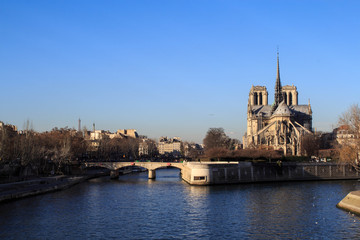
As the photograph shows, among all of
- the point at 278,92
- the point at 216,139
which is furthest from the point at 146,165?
the point at 278,92

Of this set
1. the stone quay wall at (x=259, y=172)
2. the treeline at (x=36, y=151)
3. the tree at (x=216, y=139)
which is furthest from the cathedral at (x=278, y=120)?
the treeline at (x=36, y=151)

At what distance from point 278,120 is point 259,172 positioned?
49294 millimetres

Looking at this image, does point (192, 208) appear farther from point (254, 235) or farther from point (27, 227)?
point (27, 227)

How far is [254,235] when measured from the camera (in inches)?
1216

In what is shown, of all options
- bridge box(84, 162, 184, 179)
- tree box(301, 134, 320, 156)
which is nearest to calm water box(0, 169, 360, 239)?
bridge box(84, 162, 184, 179)

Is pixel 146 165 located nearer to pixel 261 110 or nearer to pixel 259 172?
Result: pixel 259 172

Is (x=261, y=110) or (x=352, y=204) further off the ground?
(x=261, y=110)

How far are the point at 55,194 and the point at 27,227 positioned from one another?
20.4 m

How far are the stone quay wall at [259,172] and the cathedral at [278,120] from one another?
3027 cm

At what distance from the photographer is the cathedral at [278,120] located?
4414 inches

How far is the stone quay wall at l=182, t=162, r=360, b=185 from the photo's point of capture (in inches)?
2562

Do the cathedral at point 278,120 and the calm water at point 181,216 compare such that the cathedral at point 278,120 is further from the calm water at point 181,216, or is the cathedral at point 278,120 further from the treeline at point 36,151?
the calm water at point 181,216

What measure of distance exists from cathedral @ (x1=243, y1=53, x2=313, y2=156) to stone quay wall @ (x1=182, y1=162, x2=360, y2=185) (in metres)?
30.3

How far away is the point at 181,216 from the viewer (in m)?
38.3
